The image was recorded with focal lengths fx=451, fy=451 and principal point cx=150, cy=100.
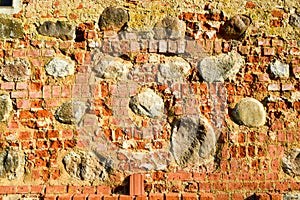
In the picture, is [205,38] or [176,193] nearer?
[176,193]

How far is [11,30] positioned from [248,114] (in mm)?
2050

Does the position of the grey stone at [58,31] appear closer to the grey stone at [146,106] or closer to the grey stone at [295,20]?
the grey stone at [146,106]

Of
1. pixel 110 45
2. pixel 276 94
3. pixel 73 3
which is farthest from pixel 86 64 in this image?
pixel 276 94

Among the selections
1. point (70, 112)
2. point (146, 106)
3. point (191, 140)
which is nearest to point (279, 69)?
point (191, 140)

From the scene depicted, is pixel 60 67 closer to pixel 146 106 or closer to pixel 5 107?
pixel 5 107

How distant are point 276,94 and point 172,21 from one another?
104 centimetres

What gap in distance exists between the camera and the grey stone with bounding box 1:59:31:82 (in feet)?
12.0

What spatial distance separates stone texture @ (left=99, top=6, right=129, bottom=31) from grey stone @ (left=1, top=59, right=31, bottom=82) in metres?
0.69

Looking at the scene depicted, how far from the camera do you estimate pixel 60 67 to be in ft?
12.0

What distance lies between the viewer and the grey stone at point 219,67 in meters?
3.68

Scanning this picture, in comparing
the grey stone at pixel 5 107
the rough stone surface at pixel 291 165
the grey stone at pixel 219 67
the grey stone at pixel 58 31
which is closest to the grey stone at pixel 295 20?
the grey stone at pixel 219 67

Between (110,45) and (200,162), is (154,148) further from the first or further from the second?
(110,45)

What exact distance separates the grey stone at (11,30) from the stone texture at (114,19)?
26.2 inches

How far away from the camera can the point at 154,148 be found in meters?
3.58
